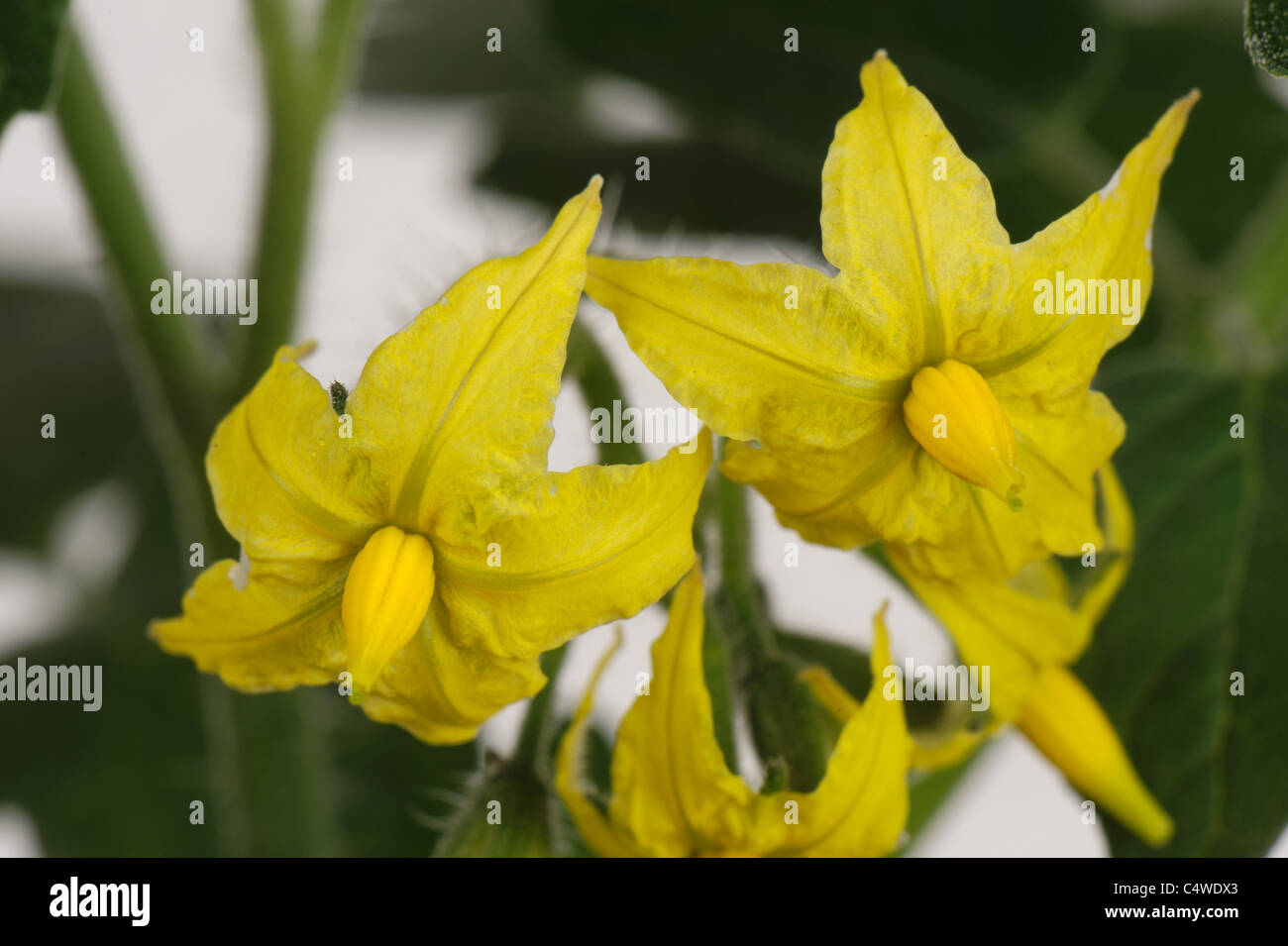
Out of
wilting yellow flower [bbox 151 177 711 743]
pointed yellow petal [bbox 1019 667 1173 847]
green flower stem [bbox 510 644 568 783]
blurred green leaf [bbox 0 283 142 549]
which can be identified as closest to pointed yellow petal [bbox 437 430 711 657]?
wilting yellow flower [bbox 151 177 711 743]

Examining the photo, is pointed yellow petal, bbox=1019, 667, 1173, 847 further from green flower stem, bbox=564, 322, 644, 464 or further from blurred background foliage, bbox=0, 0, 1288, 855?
green flower stem, bbox=564, 322, 644, 464

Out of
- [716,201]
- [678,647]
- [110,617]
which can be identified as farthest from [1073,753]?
[110,617]

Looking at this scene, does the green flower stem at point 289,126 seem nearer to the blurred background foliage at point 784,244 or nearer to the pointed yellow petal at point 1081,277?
the blurred background foliage at point 784,244

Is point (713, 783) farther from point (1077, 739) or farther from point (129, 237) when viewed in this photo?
point (129, 237)

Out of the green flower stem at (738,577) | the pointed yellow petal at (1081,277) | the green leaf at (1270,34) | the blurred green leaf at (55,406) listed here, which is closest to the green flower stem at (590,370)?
the green flower stem at (738,577)

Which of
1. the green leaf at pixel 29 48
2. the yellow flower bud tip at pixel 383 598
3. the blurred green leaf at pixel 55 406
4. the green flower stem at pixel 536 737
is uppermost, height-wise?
the blurred green leaf at pixel 55 406
